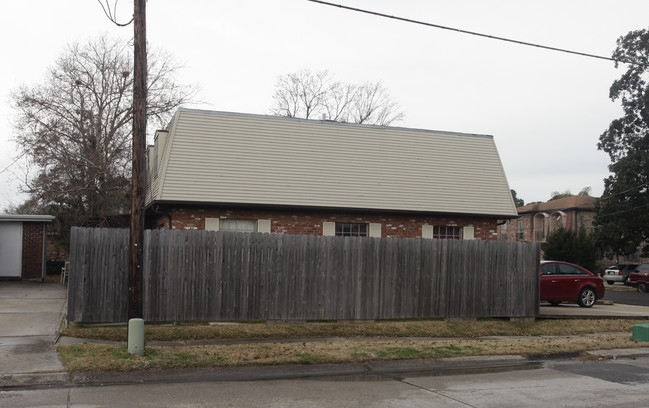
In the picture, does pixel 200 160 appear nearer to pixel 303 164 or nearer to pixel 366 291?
pixel 303 164

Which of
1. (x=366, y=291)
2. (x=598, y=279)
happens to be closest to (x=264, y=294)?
(x=366, y=291)

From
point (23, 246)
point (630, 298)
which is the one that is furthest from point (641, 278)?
point (23, 246)

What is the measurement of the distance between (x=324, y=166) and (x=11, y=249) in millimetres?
14482

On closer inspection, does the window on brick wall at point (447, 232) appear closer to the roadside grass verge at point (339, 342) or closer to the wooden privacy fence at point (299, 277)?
the wooden privacy fence at point (299, 277)

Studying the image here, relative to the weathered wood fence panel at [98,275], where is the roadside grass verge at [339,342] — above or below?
below

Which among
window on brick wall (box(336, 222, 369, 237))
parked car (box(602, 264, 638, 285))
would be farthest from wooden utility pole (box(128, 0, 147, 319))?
parked car (box(602, 264, 638, 285))

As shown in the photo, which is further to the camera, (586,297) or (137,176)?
(586,297)

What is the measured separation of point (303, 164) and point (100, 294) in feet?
27.2

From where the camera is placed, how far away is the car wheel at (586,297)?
20359 millimetres

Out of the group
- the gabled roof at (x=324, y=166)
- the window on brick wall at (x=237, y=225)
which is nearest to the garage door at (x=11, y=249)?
the gabled roof at (x=324, y=166)

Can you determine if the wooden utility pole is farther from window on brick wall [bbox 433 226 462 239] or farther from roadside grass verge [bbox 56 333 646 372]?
window on brick wall [bbox 433 226 462 239]

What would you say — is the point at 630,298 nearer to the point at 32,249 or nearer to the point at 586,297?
the point at 586,297

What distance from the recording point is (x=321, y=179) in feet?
61.9

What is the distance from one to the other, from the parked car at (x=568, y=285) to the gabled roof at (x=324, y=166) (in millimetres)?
2354
